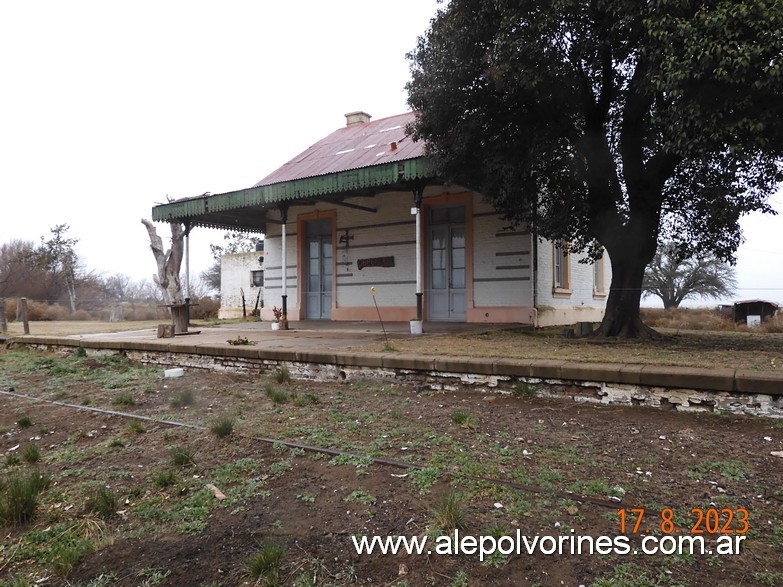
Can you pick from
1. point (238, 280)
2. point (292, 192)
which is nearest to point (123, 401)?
point (292, 192)

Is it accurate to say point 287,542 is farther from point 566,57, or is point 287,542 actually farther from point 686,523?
point 566,57

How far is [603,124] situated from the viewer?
8.14m

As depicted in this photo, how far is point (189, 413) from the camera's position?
5.49m

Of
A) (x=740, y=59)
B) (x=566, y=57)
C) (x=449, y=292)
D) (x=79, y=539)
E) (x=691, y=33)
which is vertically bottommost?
(x=79, y=539)

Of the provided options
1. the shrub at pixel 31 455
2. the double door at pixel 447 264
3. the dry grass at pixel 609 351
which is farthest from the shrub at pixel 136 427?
the double door at pixel 447 264

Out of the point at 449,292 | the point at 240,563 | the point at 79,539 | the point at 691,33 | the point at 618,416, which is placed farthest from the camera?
the point at 449,292

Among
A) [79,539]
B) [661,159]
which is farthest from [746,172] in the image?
[79,539]

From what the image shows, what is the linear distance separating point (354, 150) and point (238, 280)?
13.2m

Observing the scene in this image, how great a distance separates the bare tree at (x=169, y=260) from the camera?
59.8 ft

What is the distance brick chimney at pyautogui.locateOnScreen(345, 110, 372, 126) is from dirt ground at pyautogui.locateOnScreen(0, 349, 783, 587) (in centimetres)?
1546

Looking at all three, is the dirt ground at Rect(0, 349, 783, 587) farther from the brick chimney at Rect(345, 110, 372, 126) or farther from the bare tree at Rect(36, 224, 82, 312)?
the bare tree at Rect(36, 224, 82, 312)

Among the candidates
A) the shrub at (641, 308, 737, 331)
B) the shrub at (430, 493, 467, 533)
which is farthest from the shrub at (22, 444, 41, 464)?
the shrub at (641, 308, 737, 331)

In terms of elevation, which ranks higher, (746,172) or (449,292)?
(746,172)

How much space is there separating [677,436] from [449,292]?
29.6ft
